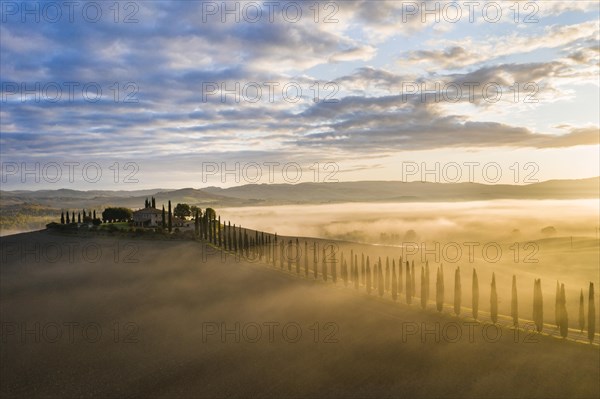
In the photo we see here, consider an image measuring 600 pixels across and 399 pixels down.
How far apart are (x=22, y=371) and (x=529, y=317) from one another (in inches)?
1856

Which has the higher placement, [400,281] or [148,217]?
[148,217]

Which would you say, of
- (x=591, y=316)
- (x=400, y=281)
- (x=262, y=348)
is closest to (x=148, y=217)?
(x=400, y=281)

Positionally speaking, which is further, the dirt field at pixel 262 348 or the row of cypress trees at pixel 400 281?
the row of cypress trees at pixel 400 281

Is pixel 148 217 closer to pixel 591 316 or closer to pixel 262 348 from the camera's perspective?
pixel 262 348

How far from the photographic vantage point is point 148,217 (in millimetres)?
124500

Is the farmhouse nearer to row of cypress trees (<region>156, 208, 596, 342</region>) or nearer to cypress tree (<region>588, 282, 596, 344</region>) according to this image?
row of cypress trees (<region>156, 208, 596, 342</region>)

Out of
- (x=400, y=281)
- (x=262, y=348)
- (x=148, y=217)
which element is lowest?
(x=262, y=348)

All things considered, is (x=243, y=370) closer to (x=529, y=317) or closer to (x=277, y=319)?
(x=277, y=319)

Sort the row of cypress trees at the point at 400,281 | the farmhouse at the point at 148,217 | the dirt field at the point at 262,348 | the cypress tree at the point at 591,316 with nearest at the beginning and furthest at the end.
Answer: the dirt field at the point at 262,348 < the cypress tree at the point at 591,316 < the row of cypress trees at the point at 400,281 < the farmhouse at the point at 148,217

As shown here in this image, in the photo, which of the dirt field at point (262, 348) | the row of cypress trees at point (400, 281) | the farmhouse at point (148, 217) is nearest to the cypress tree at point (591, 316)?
the row of cypress trees at point (400, 281)

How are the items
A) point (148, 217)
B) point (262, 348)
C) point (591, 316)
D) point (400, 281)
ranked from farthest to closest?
point (148, 217), point (400, 281), point (262, 348), point (591, 316)

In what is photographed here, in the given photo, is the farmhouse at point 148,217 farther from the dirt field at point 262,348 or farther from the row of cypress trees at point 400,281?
the dirt field at point 262,348

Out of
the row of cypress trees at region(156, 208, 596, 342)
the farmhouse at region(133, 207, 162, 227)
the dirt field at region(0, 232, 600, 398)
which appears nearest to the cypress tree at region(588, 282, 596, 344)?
the row of cypress trees at region(156, 208, 596, 342)

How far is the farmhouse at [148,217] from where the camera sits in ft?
405
